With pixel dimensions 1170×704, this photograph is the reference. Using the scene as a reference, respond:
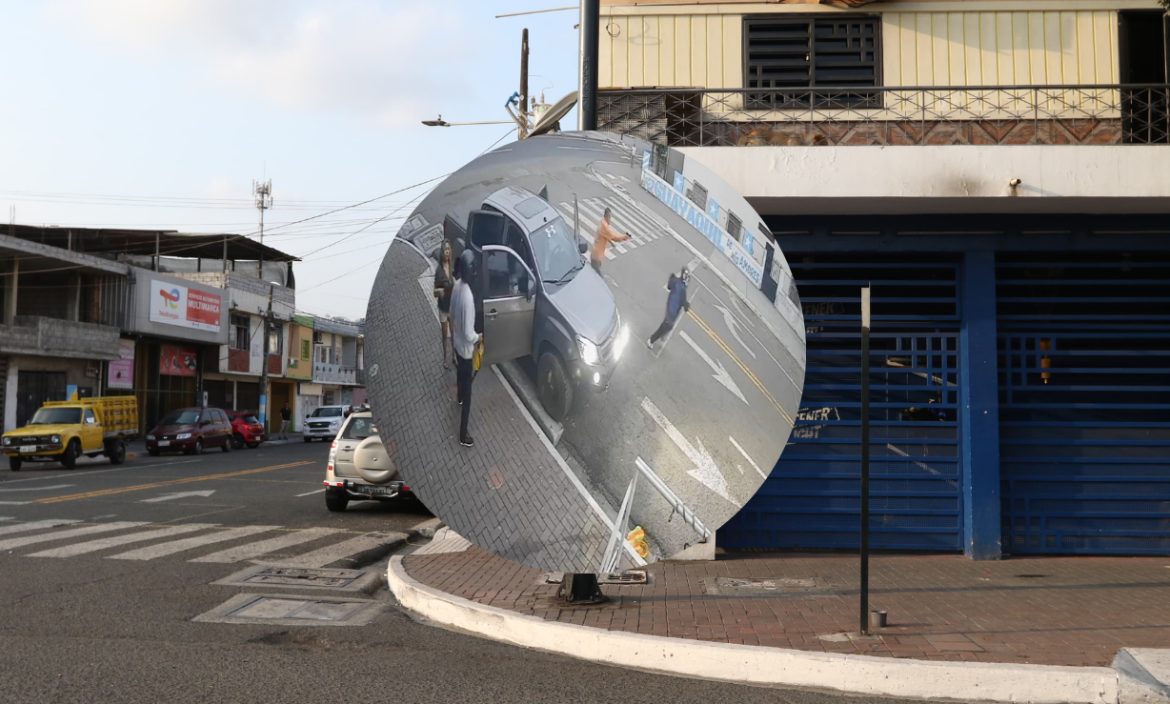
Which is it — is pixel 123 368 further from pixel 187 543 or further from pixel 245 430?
pixel 187 543

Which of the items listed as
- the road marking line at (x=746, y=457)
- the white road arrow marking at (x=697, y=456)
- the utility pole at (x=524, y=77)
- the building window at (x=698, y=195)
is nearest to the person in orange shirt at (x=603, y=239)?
the building window at (x=698, y=195)

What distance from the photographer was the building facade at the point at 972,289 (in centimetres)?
1013

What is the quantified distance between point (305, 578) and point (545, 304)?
5.18 m

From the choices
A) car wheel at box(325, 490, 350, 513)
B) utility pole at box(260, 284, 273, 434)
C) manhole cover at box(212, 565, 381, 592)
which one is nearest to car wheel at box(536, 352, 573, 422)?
manhole cover at box(212, 565, 381, 592)

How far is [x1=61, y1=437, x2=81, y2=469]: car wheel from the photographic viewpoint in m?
24.0

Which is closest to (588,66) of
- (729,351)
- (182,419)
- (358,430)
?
(729,351)

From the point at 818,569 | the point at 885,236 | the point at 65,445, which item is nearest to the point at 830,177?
the point at 885,236

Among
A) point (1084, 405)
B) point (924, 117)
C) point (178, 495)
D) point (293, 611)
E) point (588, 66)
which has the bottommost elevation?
point (178, 495)

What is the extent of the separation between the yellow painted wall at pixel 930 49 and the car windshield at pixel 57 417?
20263 millimetres

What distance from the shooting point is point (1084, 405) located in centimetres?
1031

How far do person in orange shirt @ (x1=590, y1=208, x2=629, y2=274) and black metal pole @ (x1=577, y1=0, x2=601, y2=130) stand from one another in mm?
2208

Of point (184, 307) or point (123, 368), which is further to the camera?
point (184, 307)

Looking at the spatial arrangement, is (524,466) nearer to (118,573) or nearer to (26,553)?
(118,573)

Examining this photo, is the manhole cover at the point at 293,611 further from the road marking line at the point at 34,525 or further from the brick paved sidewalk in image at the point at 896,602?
the road marking line at the point at 34,525
